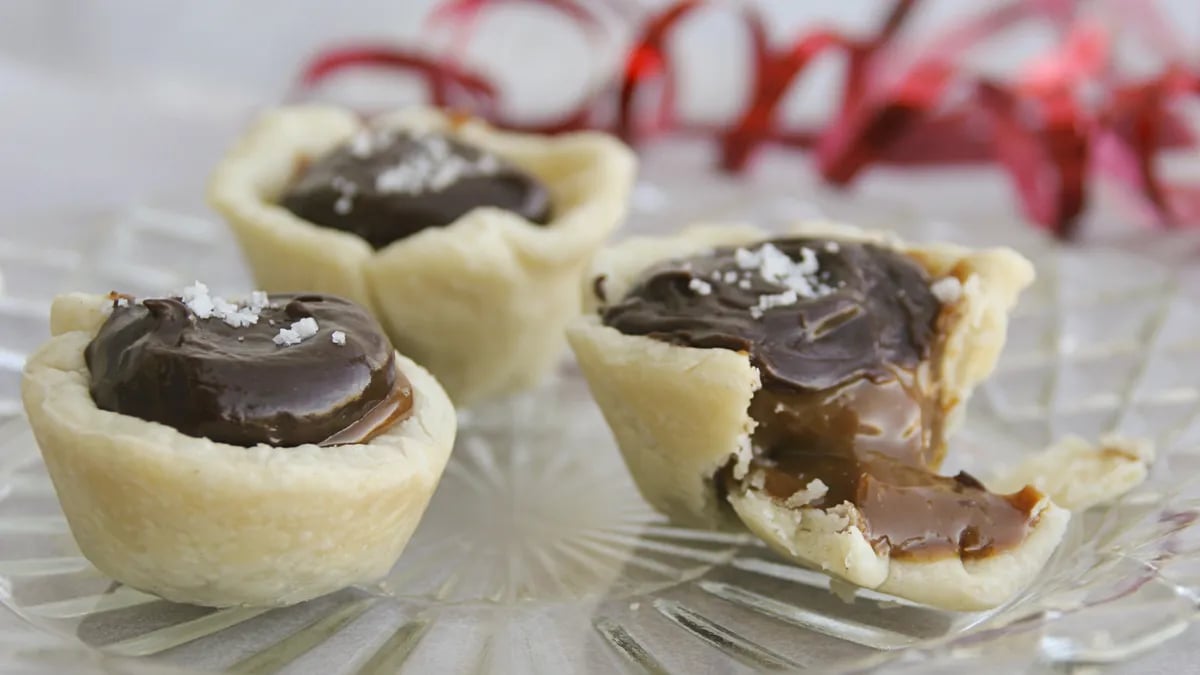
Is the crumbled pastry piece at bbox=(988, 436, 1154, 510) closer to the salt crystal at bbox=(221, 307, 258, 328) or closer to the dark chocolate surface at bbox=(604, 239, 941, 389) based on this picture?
the dark chocolate surface at bbox=(604, 239, 941, 389)

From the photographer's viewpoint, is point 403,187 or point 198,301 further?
point 403,187

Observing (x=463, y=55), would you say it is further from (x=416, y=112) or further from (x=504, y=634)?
(x=504, y=634)

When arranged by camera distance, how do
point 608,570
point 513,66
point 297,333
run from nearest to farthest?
1. point 297,333
2. point 608,570
3. point 513,66

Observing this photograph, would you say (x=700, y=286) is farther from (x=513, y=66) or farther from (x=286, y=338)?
(x=513, y=66)

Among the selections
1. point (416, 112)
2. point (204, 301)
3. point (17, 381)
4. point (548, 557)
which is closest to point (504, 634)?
point (548, 557)

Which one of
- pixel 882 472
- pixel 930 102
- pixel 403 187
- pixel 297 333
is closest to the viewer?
pixel 297 333

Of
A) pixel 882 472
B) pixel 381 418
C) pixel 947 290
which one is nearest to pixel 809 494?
pixel 882 472
